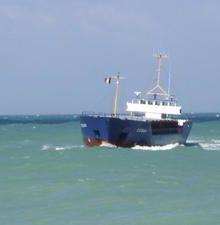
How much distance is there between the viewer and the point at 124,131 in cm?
6150

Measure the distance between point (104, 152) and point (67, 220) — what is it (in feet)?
108

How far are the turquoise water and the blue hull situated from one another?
511 cm

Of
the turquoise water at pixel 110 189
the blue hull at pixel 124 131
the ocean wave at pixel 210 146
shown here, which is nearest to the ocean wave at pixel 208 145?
the ocean wave at pixel 210 146

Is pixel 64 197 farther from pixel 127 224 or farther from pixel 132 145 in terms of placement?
pixel 132 145

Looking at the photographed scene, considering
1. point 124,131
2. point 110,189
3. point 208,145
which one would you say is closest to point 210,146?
point 208,145

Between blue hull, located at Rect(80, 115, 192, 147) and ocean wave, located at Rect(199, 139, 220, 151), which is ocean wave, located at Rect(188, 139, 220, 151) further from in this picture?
blue hull, located at Rect(80, 115, 192, 147)

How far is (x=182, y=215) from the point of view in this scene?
1015 inches

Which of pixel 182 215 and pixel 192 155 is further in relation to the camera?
pixel 192 155

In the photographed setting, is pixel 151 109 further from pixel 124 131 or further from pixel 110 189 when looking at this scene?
pixel 110 189

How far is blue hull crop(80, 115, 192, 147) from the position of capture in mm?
61062

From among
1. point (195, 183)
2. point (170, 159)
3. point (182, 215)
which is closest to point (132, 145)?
point (170, 159)

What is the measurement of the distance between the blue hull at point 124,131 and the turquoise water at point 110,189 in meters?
5.11

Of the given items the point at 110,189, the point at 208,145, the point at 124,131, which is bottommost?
the point at 208,145

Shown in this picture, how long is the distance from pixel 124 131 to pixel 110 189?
27.9 metres
